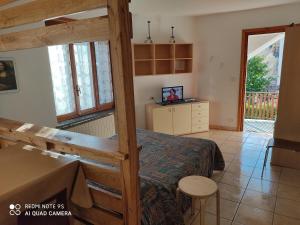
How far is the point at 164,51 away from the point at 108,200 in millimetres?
4174

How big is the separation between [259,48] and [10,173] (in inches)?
267

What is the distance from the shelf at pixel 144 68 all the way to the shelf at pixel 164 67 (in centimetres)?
18

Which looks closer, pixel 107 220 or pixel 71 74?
pixel 107 220

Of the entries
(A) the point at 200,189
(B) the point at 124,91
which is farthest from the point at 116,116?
(A) the point at 200,189

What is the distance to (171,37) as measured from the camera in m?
4.80

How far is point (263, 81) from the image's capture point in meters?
6.39

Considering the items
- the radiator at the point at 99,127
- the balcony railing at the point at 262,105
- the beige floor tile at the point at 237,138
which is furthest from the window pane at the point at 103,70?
the balcony railing at the point at 262,105

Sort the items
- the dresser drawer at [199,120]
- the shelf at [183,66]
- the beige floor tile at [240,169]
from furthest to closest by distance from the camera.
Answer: the shelf at [183,66] < the dresser drawer at [199,120] < the beige floor tile at [240,169]

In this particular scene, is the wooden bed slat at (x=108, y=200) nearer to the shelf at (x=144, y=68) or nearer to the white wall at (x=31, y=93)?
the white wall at (x=31, y=93)

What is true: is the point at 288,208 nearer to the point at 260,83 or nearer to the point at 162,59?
the point at 162,59

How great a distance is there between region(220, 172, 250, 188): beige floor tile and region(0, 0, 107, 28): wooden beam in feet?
8.99

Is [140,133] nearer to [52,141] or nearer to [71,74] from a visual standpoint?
[71,74]

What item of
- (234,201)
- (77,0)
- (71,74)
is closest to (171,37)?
(71,74)

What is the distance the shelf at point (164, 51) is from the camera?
15.8ft
